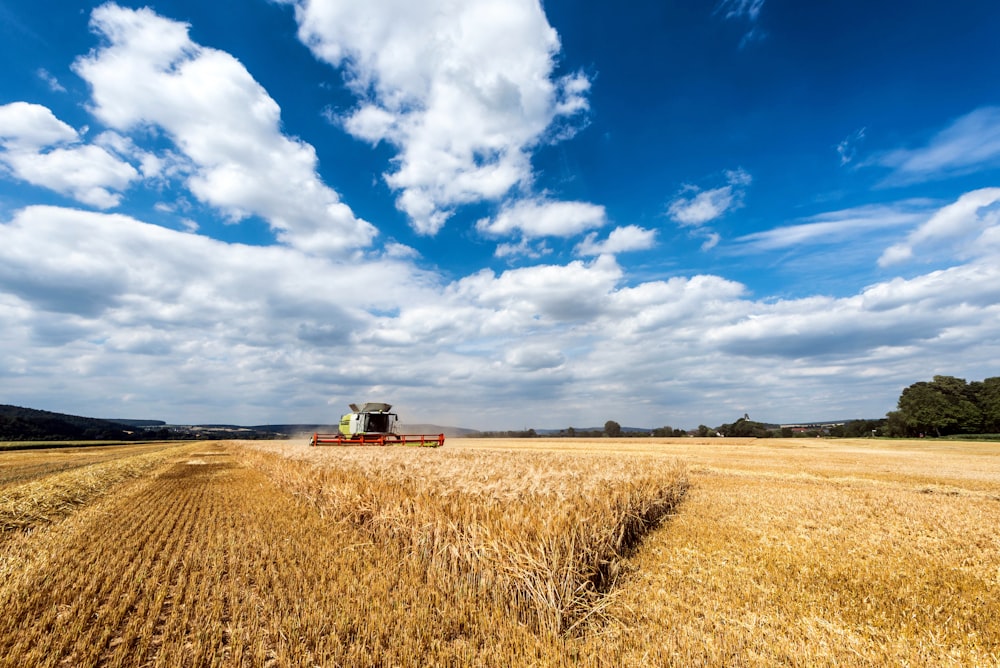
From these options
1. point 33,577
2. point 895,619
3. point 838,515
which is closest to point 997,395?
point 838,515

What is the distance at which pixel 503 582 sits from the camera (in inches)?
196

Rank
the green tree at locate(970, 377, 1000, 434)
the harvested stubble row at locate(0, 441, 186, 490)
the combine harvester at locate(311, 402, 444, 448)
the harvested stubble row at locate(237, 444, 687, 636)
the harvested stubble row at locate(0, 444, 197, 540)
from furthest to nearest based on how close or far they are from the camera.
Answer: the green tree at locate(970, 377, 1000, 434) → the combine harvester at locate(311, 402, 444, 448) → the harvested stubble row at locate(0, 441, 186, 490) → the harvested stubble row at locate(0, 444, 197, 540) → the harvested stubble row at locate(237, 444, 687, 636)

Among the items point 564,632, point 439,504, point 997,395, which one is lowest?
point 564,632

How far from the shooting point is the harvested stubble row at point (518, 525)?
4.68 m

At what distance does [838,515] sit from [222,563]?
11.8 metres

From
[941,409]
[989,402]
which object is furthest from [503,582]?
[989,402]

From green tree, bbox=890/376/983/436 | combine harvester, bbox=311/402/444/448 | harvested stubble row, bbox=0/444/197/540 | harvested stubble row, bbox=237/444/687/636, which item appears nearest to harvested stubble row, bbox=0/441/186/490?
harvested stubble row, bbox=0/444/197/540

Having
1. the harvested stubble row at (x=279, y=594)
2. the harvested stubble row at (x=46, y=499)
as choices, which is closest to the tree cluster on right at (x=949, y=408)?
the harvested stubble row at (x=279, y=594)

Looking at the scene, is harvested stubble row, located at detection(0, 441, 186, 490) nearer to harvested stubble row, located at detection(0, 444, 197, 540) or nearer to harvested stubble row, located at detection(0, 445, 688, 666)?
harvested stubble row, located at detection(0, 444, 197, 540)

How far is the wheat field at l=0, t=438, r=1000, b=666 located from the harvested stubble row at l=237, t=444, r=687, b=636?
0.12 ft

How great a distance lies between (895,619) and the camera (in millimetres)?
4547

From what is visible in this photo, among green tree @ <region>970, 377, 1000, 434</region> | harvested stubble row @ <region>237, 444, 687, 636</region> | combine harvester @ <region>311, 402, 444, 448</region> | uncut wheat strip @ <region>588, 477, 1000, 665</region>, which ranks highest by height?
green tree @ <region>970, 377, 1000, 434</region>

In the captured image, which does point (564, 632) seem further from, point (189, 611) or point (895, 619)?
point (189, 611)

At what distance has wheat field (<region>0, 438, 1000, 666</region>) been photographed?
12.8 ft
